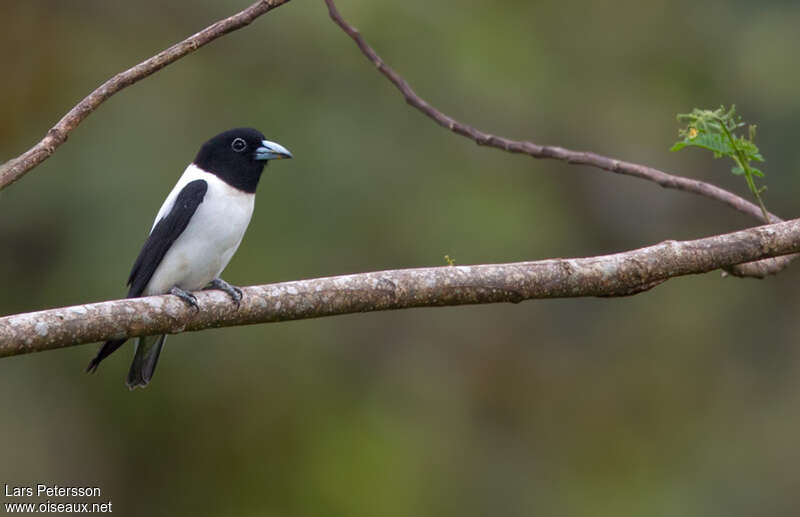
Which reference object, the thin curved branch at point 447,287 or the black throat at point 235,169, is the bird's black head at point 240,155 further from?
the thin curved branch at point 447,287

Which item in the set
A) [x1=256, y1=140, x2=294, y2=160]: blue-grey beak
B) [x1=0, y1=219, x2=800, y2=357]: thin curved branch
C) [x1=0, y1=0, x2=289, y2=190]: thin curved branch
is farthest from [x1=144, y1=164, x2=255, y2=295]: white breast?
[x1=0, y1=0, x2=289, y2=190]: thin curved branch

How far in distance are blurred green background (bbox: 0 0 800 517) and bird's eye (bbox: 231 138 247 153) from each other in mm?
1648

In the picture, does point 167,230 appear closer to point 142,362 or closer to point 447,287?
point 142,362

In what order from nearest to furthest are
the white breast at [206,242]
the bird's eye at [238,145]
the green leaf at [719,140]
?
the green leaf at [719,140], the white breast at [206,242], the bird's eye at [238,145]

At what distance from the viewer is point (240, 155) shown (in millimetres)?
4461

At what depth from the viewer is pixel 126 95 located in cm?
Result: 679

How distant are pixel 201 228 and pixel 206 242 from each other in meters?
0.07

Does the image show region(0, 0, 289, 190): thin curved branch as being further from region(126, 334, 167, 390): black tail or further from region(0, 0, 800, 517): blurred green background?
region(0, 0, 800, 517): blurred green background

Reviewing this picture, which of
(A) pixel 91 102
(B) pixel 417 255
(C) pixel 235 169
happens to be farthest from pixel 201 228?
(B) pixel 417 255

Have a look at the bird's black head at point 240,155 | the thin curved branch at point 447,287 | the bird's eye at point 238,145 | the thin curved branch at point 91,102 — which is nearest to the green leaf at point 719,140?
the thin curved branch at point 447,287

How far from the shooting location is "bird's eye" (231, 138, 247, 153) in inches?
176

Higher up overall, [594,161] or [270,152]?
[270,152]

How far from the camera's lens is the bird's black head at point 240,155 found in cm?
440

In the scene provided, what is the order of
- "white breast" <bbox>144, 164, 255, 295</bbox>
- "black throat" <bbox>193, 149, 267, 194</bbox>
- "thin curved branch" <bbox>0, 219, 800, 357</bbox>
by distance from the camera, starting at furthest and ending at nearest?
"black throat" <bbox>193, 149, 267, 194</bbox>, "white breast" <bbox>144, 164, 255, 295</bbox>, "thin curved branch" <bbox>0, 219, 800, 357</bbox>
